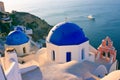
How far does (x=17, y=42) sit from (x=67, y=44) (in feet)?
19.1

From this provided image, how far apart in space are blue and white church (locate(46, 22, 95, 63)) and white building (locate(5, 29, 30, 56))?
4014 millimetres

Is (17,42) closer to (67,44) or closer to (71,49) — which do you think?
(67,44)

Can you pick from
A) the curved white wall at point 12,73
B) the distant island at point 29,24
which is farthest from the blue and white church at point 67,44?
the distant island at point 29,24

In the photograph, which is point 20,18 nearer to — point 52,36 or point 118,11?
point 52,36

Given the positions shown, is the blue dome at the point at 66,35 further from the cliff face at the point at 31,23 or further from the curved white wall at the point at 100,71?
the cliff face at the point at 31,23

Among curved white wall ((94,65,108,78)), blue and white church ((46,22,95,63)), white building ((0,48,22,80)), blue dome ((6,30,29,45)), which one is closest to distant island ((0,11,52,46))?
blue dome ((6,30,29,45))

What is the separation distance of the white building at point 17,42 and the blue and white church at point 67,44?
4.01 metres

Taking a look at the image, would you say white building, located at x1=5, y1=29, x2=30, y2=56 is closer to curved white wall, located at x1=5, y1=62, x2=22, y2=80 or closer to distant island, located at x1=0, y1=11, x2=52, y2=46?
curved white wall, located at x1=5, y1=62, x2=22, y2=80

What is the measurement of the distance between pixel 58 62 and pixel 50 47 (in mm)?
1403

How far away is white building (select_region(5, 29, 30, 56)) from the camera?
71.5 feet

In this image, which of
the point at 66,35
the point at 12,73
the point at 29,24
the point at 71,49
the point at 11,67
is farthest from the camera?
the point at 29,24

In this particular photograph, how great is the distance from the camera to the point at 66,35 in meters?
18.6

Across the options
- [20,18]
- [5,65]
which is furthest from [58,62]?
[20,18]

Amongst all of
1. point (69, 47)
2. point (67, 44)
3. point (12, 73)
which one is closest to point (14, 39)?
point (67, 44)
